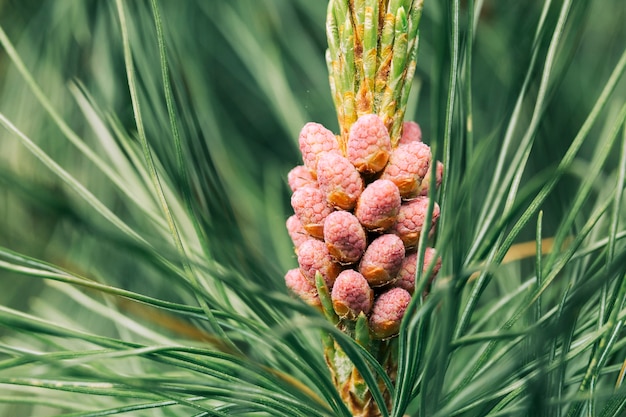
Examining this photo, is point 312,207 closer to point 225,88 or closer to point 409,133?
point 409,133

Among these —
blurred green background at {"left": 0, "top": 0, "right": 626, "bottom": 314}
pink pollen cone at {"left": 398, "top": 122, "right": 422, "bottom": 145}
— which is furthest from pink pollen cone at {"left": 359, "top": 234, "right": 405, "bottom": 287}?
blurred green background at {"left": 0, "top": 0, "right": 626, "bottom": 314}

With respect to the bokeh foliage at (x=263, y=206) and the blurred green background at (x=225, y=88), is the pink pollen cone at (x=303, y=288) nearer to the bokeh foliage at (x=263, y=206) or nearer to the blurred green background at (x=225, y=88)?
the bokeh foliage at (x=263, y=206)

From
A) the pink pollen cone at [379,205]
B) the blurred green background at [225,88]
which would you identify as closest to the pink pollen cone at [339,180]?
the pink pollen cone at [379,205]

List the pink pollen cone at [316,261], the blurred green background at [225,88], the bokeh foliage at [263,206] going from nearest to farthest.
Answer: the bokeh foliage at [263,206] < the pink pollen cone at [316,261] < the blurred green background at [225,88]

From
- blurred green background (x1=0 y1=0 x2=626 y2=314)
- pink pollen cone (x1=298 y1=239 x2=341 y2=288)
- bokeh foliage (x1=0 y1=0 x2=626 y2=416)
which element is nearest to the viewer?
bokeh foliage (x1=0 y1=0 x2=626 y2=416)

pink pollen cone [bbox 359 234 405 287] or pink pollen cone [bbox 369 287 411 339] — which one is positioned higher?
pink pollen cone [bbox 359 234 405 287]

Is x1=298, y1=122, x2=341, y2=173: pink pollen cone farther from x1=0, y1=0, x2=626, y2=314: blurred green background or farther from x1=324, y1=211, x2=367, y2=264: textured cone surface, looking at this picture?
A: x1=0, y1=0, x2=626, y2=314: blurred green background

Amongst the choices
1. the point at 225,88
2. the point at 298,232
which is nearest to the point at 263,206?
the point at 225,88

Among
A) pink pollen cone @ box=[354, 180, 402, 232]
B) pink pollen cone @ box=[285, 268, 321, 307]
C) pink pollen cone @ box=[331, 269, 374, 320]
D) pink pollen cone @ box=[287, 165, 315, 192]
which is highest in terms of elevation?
pink pollen cone @ box=[287, 165, 315, 192]

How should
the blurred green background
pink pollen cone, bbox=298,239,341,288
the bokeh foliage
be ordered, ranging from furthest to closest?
1. the blurred green background
2. pink pollen cone, bbox=298,239,341,288
3. the bokeh foliage

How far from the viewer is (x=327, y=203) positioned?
1.94ft

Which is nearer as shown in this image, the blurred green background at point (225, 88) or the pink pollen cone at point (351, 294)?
the pink pollen cone at point (351, 294)

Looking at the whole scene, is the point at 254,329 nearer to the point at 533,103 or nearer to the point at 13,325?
the point at 13,325

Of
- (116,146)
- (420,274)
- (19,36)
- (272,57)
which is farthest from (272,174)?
(420,274)
